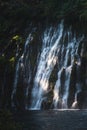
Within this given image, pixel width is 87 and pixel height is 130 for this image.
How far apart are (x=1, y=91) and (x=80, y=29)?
715cm

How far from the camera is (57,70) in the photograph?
29953 mm

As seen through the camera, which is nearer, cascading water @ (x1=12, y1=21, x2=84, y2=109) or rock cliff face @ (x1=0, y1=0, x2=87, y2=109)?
cascading water @ (x1=12, y1=21, x2=84, y2=109)

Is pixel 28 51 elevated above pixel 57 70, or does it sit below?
above

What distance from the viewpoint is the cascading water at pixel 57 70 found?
93.5 ft

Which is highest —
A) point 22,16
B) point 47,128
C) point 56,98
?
point 22,16

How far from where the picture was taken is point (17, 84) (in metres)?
31.2

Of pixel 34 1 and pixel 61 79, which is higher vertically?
pixel 34 1

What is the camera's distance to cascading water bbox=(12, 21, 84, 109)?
93.5 feet

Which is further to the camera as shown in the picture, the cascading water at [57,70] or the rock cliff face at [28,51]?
the rock cliff face at [28,51]

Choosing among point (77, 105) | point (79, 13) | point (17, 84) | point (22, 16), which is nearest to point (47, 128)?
point (77, 105)

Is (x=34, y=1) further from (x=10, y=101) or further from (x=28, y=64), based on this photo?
(x=10, y=101)

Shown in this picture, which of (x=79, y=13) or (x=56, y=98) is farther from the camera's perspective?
(x=79, y=13)

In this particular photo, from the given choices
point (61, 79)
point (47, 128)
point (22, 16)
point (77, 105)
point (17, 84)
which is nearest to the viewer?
point (47, 128)

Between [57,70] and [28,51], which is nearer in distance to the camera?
[57,70]
